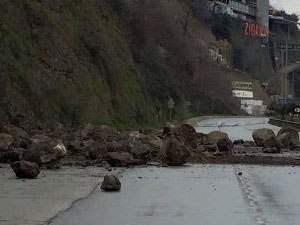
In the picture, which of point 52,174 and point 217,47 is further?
point 217,47

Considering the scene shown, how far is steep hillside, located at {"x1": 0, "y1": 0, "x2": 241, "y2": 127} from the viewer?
3579 centimetres

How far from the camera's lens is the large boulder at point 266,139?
30.8 meters

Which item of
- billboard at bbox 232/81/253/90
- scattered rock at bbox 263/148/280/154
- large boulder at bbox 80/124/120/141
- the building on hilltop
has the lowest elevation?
scattered rock at bbox 263/148/280/154

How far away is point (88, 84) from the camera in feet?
151

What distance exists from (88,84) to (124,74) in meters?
13.6

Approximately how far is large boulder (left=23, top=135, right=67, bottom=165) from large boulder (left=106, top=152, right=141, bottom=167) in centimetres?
192

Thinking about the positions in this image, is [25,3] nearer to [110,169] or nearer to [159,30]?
[110,169]

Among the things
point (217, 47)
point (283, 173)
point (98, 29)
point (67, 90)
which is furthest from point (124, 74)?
point (217, 47)

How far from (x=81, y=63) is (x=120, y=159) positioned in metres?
26.3

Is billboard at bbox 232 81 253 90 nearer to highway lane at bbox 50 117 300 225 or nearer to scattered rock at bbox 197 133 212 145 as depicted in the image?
scattered rock at bbox 197 133 212 145

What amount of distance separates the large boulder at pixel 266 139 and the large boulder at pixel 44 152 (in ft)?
43.4

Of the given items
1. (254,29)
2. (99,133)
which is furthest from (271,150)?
(254,29)

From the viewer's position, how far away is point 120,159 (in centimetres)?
2152

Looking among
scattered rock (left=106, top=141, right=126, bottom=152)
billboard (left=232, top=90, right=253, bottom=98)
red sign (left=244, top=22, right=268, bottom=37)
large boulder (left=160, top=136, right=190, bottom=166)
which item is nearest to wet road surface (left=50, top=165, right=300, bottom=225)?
large boulder (left=160, top=136, right=190, bottom=166)
